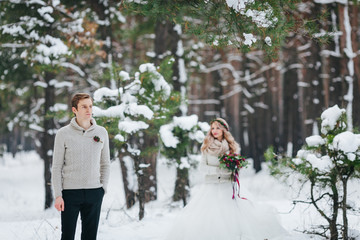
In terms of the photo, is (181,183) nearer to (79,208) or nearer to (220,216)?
(220,216)

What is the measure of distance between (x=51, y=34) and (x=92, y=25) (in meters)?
1.27

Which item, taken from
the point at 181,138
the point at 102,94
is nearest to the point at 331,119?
the point at 181,138

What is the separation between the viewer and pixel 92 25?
36.7ft

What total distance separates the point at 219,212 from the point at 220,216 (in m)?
0.06

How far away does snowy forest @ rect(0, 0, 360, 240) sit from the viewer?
5199 mm

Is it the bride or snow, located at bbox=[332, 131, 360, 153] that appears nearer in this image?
snow, located at bbox=[332, 131, 360, 153]

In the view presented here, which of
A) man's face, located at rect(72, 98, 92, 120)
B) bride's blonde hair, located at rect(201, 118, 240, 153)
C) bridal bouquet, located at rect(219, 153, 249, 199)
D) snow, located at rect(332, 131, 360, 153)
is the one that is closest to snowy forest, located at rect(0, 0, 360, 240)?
snow, located at rect(332, 131, 360, 153)

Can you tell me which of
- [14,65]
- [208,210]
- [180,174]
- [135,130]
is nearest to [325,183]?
[208,210]

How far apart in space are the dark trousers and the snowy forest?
2.19 meters

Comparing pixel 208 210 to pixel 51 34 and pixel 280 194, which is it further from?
pixel 280 194

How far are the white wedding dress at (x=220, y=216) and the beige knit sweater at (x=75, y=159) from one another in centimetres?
198

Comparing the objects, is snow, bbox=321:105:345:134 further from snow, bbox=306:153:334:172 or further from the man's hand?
the man's hand

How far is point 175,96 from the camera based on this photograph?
24.9 feet

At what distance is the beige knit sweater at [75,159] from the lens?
12.8ft
